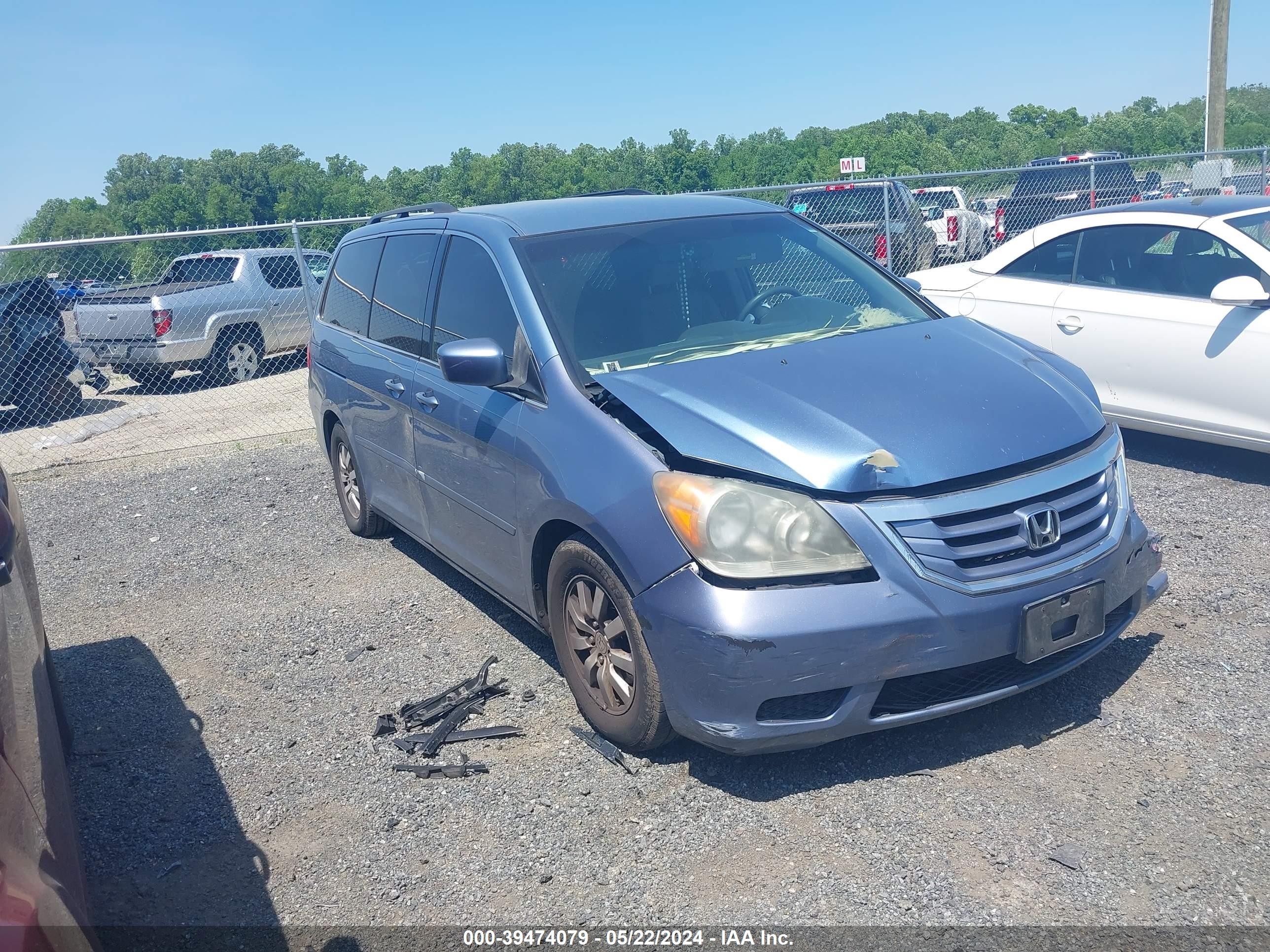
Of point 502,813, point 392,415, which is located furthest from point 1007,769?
point 392,415

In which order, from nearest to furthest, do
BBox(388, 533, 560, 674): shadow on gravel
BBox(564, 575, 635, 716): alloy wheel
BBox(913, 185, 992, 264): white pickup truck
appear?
BBox(564, 575, 635, 716): alloy wheel
BBox(388, 533, 560, 674): shadow on gravel
BBox(913, 185, 992, 264): white pickup truck

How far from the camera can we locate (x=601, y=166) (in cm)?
5081

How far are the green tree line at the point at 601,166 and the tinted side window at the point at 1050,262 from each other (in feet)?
94.2

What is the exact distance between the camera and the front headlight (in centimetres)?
310

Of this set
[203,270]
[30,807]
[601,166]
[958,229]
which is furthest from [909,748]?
[601,166]

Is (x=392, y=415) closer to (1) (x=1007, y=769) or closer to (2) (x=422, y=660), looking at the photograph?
(2) (x=422, y=660)

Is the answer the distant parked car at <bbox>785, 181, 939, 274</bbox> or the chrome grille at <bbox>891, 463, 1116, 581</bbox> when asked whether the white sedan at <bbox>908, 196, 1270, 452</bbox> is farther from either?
the distant parked car at <bbox>785, 181, 939, 274</bbox>

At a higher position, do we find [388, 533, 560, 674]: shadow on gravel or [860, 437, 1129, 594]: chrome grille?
[860, 437, 1129, 594]: chrome grille

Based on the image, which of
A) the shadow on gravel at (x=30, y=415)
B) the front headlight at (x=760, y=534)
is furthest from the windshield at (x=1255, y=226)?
the shadow on gravel at (x=30, y=415)

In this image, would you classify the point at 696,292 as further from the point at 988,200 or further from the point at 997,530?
the point at 988,200

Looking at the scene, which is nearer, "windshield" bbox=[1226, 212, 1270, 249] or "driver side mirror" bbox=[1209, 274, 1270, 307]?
"driver side mirror" bbox=[1209, 274, 1270, 307]

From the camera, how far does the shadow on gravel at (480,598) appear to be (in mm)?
4680

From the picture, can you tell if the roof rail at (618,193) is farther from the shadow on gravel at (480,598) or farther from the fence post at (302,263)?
the fence post at (302,263)

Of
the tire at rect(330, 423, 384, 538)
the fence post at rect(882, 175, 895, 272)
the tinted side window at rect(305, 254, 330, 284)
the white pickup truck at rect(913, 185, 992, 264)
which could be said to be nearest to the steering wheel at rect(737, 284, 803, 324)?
the tire at rect(330, 423, 384, 538)
